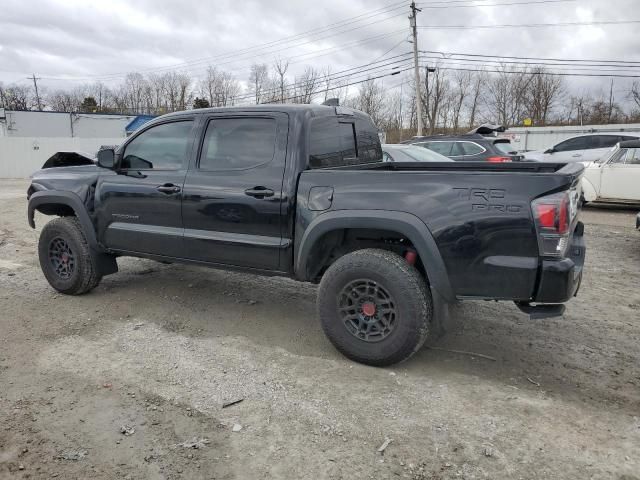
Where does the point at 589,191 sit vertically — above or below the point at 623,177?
below

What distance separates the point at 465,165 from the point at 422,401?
7.13ft

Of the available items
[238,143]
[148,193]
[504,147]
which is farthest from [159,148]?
[504,147]

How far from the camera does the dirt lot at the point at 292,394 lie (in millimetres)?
2688

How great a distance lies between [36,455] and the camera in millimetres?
2736

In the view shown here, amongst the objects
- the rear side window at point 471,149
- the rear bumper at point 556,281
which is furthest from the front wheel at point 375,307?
the rear side window at point 471,149

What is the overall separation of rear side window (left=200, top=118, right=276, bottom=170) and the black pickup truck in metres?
0.01

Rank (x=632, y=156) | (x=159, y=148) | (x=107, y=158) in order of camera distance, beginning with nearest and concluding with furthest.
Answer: (x=159, y=148)
(x=107, y=158)
(x=632, y=156)

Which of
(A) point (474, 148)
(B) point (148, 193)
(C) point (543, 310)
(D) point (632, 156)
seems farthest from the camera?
(A) point (474, 148)

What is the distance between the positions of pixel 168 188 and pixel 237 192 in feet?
2.53

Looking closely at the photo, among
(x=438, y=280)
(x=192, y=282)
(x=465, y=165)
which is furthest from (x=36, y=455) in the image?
(x=465, y=165)

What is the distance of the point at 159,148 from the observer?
481cm

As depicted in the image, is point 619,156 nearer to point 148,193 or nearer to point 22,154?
point 148,193

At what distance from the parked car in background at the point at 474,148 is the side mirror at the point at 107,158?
28.7 ft

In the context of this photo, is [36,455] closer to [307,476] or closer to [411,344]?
[307,476]
